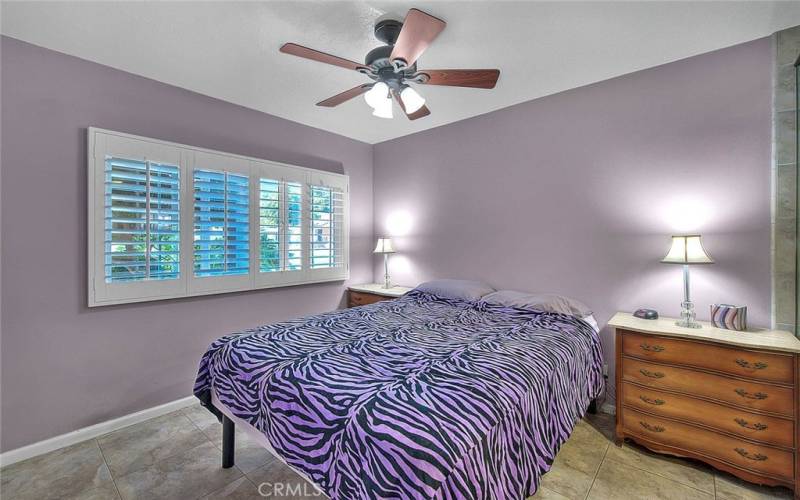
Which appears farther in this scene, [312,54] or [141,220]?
[141,220]

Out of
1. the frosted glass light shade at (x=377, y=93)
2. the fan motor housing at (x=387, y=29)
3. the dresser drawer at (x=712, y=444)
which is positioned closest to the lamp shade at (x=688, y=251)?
the dresser drawer at (x=712, y=444)

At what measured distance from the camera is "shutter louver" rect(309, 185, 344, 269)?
3.72 metres

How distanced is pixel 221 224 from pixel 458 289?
2.17 meters

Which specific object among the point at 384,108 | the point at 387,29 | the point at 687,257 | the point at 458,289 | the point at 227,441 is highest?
the point at 387,29

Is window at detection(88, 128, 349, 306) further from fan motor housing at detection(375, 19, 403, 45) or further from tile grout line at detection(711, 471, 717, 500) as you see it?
tile grout line at detection(711, 471, 717, 500)

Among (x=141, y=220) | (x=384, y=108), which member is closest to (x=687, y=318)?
(x=384, y=108)

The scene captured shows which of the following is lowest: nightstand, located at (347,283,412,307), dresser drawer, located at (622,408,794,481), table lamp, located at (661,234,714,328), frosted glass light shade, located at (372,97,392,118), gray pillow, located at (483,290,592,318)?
dresser drawer, located at (622,408,794,481)

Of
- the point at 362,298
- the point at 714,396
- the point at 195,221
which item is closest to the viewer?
the point at 714,396

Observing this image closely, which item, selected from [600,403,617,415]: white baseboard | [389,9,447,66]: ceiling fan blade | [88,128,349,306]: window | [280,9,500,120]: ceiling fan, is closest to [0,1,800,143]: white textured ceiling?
[280,9,500,120]: ceiling fan

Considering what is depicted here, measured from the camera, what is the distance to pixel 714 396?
1930 mm

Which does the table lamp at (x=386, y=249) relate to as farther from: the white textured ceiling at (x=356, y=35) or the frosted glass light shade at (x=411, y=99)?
the frosted glass light shade at (x=411, y=99)

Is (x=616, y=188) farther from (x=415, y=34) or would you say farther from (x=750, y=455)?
(x=415, y=34)

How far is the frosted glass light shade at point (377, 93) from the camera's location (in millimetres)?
2000

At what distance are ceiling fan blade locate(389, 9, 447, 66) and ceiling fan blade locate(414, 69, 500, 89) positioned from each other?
0.75 feet
